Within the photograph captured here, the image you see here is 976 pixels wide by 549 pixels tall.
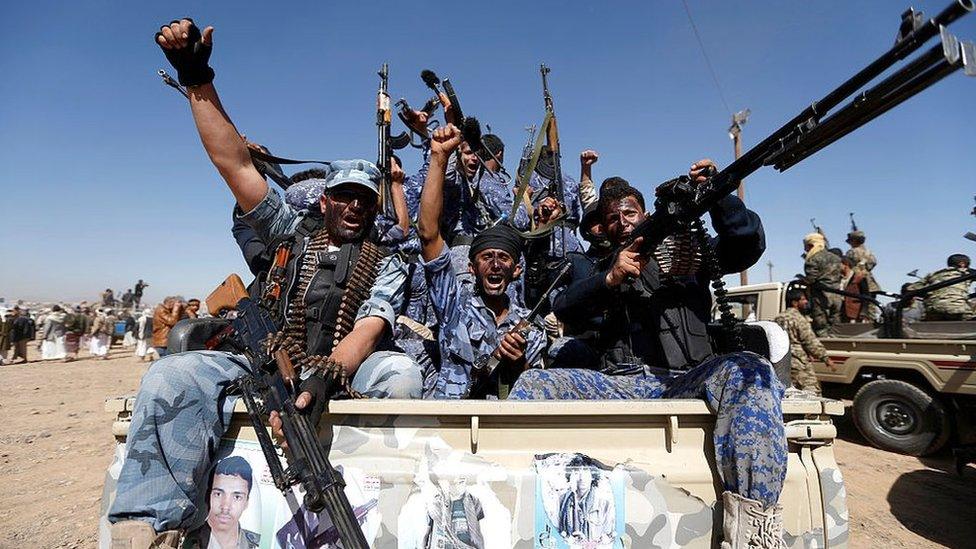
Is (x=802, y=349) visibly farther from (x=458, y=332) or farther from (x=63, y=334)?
(x=63, y=334)

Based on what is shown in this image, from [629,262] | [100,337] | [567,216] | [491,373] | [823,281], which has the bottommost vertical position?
[100,337]

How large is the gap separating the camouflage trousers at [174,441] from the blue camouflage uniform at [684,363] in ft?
4.40

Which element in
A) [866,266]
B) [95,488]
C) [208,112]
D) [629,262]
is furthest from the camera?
[866,266]

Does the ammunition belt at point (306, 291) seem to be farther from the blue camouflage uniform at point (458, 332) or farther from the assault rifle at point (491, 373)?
the assault rifle at point (491, 373)

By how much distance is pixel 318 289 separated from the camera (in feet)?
7.97

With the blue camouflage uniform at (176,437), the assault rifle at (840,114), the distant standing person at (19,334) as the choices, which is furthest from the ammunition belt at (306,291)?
the distant standing person at (19,334)

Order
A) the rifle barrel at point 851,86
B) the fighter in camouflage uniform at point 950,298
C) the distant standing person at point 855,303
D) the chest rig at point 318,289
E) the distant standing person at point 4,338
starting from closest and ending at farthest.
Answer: the rifle barrel at point 851,86
the chest rig at point 318,289
the fighter in camouflage uniform at point 950,298
the distant standing person at point 855,303
the distant standing person at point 4,338

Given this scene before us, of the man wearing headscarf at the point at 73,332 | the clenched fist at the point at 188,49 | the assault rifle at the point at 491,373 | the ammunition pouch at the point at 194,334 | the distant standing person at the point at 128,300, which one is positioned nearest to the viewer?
the clenched fist at the point at 188,49

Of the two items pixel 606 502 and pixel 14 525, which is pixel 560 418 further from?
pixel 14 525

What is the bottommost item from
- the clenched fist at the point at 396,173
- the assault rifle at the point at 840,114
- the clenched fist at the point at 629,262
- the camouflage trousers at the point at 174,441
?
the camouflage trousers at the point at 174,441

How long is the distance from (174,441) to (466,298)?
1596 mm

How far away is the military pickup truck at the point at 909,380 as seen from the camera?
5133mm

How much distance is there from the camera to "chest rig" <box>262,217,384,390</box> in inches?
92.5

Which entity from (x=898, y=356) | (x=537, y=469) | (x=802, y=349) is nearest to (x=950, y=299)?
(x=898, y=356)
